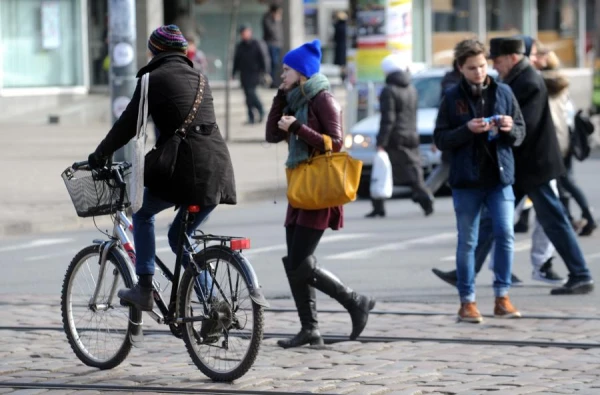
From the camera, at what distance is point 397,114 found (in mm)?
15312

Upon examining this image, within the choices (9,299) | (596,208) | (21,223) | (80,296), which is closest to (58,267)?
(9,299)

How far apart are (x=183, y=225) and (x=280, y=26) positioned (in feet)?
85.6

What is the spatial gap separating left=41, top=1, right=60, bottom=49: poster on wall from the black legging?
22395 mm

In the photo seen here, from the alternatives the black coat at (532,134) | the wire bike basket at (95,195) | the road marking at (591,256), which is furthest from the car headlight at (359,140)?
the wire bike basket at (95,195)

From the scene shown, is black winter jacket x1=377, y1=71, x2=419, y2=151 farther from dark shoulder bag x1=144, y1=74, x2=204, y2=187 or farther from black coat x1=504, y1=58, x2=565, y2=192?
dark shoulder bag x1=144, y1=74, x2=204, y2=187

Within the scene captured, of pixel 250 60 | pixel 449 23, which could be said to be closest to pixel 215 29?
pixel 449 23

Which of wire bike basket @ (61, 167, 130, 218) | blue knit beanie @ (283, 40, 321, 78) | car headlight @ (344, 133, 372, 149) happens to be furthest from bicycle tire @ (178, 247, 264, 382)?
car headlight @ (344, 133, 372, 149)

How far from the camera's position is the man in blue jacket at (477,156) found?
8.58 m

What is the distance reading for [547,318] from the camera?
876 cm

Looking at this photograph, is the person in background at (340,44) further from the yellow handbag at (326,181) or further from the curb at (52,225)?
the yellow handbag at (326,181)

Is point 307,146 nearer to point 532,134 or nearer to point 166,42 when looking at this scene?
point 166,42

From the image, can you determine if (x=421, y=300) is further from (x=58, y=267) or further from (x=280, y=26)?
(x=280, y=26)

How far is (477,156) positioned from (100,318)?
2.58m

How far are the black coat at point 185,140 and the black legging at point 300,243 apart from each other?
3.22 feet
